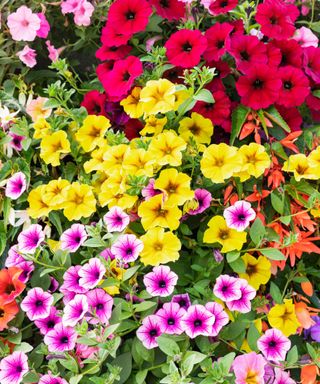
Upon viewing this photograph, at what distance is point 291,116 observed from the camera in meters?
1.47

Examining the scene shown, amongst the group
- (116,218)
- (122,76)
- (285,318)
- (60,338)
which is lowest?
(285,318)

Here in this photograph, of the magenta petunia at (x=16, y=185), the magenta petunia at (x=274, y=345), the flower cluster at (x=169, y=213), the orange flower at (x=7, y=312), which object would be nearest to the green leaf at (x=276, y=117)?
the flower cluster at (x=169, y=213)

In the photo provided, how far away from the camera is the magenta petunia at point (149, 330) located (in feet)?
3.88

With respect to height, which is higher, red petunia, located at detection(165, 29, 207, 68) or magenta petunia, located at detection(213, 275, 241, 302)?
red petunia, located at detection(165, 29, 207, 68)

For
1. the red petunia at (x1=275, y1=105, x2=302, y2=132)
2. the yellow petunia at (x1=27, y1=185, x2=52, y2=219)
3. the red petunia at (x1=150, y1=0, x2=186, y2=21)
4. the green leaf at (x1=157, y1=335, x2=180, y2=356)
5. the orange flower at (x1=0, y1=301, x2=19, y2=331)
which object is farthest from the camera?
the red petunia at (x1=150, y1=0, x2=186, y2=21)

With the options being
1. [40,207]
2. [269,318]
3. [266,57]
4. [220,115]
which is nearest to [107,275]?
[40,207]

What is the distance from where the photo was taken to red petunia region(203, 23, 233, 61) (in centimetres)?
144

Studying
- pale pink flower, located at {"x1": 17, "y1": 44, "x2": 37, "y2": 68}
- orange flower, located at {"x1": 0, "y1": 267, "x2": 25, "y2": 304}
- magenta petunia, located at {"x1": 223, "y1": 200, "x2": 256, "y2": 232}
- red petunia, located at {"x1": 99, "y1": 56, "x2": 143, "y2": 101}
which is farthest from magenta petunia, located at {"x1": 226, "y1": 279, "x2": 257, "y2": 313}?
pale pink flower, located at {"x1": 17, "y1": 44, "x2": 37, "y2": 68}

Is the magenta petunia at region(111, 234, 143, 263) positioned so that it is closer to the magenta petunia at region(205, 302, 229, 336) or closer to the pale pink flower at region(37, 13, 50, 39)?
the magenta petunia at region(205, 302, 229, 336)

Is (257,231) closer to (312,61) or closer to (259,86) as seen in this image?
(259,86)

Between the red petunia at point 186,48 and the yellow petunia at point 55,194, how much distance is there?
39cm

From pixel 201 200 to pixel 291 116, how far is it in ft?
1.09

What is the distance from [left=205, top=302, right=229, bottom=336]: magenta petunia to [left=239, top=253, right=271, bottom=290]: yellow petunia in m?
0.12

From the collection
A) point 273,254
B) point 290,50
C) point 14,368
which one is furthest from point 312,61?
point 14,368
